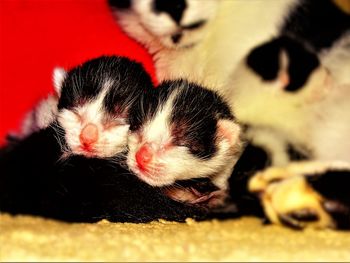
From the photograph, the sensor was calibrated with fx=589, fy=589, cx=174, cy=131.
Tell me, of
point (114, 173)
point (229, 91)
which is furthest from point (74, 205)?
point (229, 91)

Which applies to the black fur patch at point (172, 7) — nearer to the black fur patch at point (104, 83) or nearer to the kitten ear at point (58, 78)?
the black fur patch at point (104, 83)

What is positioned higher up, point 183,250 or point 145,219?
point 183,250

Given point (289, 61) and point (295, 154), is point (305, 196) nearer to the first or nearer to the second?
point (295, 154)

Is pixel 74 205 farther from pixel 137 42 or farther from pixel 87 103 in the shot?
pixel 137 42

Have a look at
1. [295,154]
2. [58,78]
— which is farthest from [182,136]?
[58,78]

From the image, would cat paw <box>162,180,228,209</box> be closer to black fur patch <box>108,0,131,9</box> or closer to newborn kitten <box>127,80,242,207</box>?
newborn kitten <box>127,80,242,207</box>

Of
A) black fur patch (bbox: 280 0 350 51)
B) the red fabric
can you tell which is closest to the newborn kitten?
black fur patch (bbox: 280 0 350 51)
